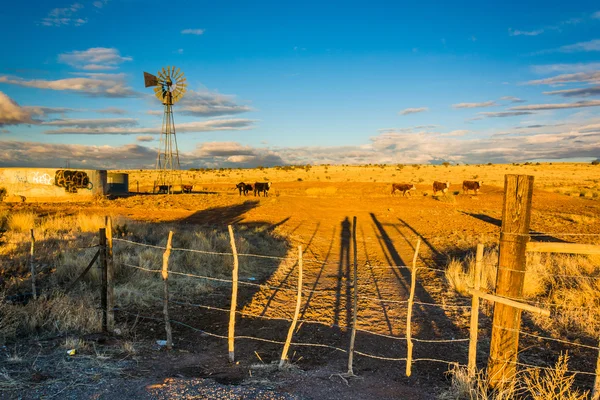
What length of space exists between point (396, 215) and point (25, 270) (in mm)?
18366

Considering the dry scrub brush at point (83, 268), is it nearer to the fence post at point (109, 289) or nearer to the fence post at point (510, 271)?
the fence post at point (109, 289)

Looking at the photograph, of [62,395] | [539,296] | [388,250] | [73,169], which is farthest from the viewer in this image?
[73,169]

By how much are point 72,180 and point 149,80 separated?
32.7 ft

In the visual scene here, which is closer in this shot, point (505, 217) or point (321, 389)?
point (505, 217)

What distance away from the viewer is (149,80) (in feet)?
105

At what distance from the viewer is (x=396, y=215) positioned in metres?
23.5

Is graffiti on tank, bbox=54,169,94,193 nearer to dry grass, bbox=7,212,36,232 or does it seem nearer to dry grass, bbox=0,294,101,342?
dry grass, bbox=7,212,36,232

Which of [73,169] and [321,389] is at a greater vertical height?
[73,169]

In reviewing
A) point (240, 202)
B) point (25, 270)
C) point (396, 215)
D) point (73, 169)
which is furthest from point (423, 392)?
point (73, 169)

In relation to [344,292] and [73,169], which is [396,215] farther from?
[73,169]

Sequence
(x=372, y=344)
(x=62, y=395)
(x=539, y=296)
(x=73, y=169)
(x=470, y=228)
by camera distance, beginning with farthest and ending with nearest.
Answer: (x=73, y=169) < (x=470, y=228) < (x=539, y=296) < (x=372, y=344) < (x=62, y=395)

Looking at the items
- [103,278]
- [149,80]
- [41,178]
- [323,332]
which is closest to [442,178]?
[149,80]

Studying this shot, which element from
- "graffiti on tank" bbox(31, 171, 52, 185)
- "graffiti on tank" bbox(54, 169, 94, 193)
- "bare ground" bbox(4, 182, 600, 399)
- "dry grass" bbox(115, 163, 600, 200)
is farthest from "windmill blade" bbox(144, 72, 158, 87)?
"bare ground" bbox(4, 182, 600, 399)

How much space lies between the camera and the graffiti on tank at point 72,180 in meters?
26.7
